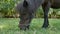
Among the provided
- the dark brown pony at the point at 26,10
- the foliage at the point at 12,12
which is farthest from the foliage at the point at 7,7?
the dark brown pony at the point at 26,10

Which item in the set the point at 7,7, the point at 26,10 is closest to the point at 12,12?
the point at 7,7

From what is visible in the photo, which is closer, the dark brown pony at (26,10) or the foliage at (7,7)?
the dark brown pony at (26,10)

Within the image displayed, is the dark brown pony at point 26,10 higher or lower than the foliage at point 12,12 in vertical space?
higher

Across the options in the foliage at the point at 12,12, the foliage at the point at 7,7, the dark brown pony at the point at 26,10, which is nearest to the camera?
the dark brown pony at the point at 26,10

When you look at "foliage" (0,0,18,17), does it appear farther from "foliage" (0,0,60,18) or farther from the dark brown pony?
the dark brown pony

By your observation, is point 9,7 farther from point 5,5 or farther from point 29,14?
point 29,14

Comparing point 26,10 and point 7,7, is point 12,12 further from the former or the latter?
point 26,10

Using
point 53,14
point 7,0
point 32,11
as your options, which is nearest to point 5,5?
point 7,0

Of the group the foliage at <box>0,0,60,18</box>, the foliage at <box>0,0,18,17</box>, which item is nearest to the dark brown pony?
the foliage at <box>0,0,18,17</box>

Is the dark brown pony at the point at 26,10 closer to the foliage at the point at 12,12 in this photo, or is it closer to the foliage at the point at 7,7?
the foliage at the point at 7,7

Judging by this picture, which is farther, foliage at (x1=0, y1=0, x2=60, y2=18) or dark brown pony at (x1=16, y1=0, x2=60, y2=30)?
foliage at (x1=0, y1=0, x2=60, y2=18)

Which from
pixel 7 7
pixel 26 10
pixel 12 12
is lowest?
pixel 12 12

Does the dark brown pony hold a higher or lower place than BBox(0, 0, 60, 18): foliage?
higher

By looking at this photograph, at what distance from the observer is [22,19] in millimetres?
6238
